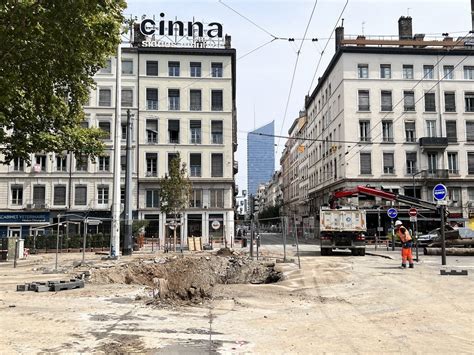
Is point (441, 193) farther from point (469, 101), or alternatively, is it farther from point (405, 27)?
point (405, 27)

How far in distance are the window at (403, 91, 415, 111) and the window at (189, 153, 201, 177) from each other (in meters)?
24.1

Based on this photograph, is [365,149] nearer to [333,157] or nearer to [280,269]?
[333,157]

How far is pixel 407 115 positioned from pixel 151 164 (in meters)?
29.3

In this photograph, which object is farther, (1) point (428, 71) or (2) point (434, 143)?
(1) point (428, 71)

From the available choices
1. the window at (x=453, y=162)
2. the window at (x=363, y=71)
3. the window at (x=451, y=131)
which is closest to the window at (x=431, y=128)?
the window at (x=451, y=131)

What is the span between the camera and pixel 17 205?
49.4 m

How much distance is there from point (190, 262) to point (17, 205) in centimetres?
3724

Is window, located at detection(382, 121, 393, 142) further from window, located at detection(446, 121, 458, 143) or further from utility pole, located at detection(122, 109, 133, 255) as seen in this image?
utility pole, located at detection(122, 109, 133, 255)

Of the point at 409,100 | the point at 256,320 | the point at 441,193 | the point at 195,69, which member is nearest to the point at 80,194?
the point at 195,69

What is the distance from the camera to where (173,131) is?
52969 mm

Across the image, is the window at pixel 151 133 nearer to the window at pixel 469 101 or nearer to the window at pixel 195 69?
the window at pixel 195 69

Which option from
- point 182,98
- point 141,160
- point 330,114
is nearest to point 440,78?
point 330,114

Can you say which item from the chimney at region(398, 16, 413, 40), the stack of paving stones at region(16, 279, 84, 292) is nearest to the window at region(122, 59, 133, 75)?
the chimney at region(398, 16, 413, 40)

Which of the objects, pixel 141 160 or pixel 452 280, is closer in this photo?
pixel 452 280
